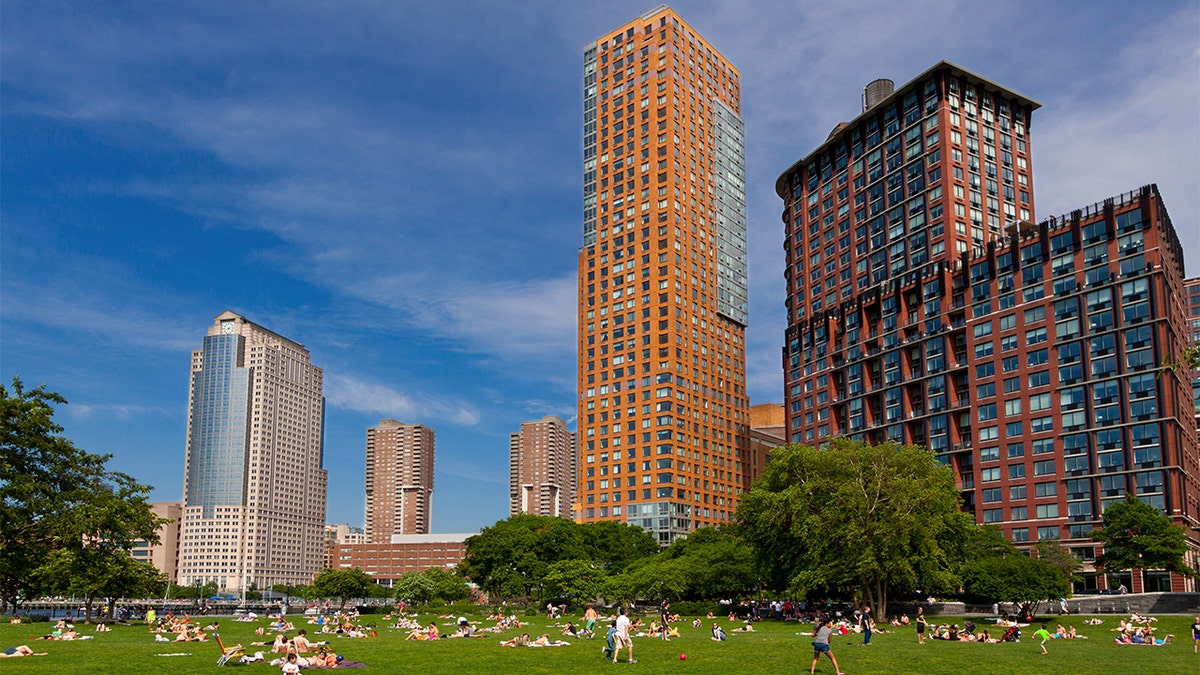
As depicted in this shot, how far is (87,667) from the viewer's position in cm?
3759

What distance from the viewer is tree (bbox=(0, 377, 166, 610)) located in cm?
6612

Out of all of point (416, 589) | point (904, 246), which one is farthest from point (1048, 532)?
point (416, 589)

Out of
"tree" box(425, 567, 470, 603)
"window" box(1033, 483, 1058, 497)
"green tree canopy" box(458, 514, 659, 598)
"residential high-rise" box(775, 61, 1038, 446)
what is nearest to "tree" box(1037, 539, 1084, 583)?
"window" box(1033, 483, 1058, 497)

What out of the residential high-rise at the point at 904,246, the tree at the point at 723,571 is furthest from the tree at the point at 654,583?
the residential high-rise at the point at 904,246

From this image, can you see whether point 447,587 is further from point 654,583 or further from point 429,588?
point 654,583

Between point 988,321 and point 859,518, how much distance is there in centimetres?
7196

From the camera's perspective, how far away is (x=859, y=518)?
79.6 metres

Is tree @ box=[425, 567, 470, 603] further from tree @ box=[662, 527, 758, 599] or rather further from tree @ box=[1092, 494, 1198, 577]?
tree @ box=[1092, 494, 1198, 577]

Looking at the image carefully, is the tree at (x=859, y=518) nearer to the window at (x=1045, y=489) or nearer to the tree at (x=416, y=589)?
the window at (x=1045, y=489)

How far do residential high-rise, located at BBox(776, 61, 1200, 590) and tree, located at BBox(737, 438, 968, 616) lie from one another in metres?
48.6

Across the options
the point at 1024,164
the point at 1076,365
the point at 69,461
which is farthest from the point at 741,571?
the point at 1024,164

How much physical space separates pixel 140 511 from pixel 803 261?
146m

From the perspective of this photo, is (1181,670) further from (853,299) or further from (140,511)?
(853,299)

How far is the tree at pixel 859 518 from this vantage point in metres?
77.9
